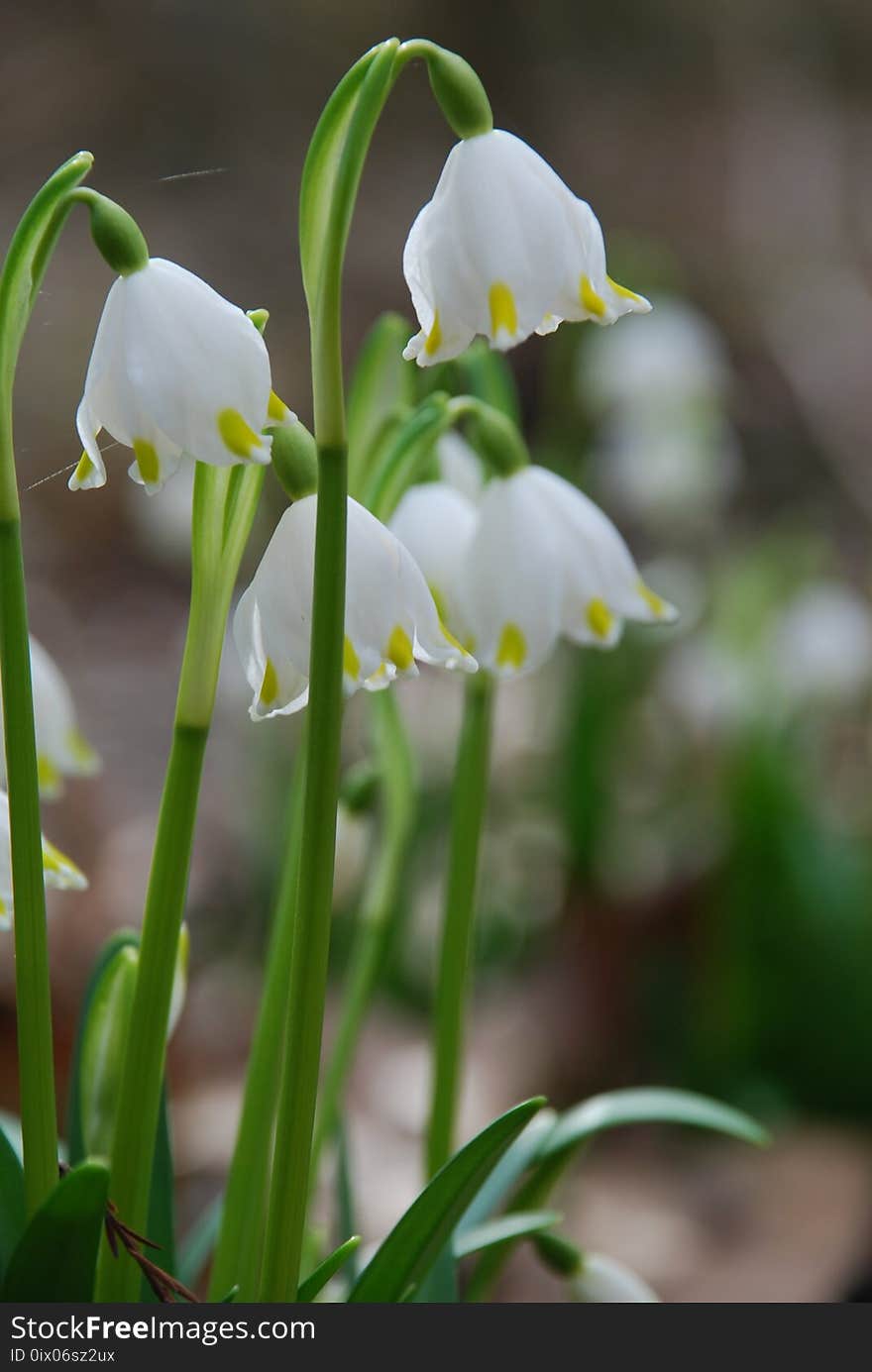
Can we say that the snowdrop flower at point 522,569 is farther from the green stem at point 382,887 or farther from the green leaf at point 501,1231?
the green leaf at point 501,1231

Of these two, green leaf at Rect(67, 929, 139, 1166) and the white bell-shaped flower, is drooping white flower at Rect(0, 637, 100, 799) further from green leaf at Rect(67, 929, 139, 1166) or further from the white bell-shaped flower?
the white bell-shaped flower

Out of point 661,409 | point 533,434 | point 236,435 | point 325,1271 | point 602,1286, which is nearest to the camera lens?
point 236,435

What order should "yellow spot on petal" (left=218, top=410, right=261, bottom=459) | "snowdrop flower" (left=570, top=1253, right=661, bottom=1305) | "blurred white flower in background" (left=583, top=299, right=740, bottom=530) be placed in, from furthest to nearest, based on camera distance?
1. "blurred white flower in background" (left=583, top=299, right=740, bottom=530)
2. "snowdrop flower" (left=570, top=1253, right=661, bottom=1305)
3. "yellow spot on petal" (left=218, top=410, right=261, bottom=459)

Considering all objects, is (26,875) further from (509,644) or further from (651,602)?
(651,602)

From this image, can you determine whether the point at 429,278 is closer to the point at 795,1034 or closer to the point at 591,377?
the point at 795,1034

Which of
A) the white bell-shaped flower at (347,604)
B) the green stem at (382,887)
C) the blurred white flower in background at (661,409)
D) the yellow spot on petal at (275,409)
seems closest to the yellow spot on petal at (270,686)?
the white bell-shaped flower at (347,604)

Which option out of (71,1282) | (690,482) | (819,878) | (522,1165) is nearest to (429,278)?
(71,1282)

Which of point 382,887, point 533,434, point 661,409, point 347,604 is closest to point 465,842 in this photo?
point 382,887

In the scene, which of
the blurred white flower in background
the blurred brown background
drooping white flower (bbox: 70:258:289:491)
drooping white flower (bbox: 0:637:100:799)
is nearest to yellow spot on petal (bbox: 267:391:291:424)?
drooping white flower (bbox: 70:258:289:491)
